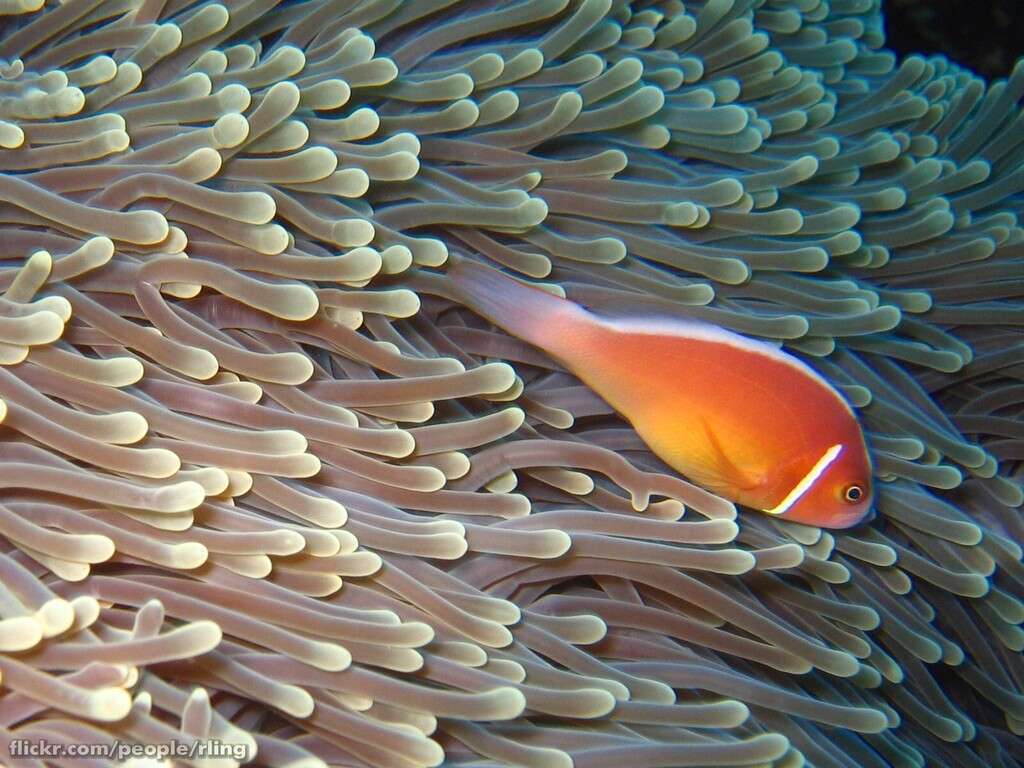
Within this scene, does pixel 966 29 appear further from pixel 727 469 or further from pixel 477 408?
pixel 477 408

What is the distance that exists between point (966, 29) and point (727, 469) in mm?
3842

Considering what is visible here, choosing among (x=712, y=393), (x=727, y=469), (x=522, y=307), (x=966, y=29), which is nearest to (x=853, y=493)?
(x=727, y=469)

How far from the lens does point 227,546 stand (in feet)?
5.05

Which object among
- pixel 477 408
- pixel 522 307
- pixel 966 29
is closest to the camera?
pixel 522 307

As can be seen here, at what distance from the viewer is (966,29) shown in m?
4.56

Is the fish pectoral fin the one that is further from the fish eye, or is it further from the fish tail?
the fish tail

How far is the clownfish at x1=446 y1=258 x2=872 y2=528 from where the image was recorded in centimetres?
188

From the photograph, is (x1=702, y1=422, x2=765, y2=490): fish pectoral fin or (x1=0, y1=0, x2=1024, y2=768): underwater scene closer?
(x1=0, y1=0, x2=1024, y2=768): underwater scene

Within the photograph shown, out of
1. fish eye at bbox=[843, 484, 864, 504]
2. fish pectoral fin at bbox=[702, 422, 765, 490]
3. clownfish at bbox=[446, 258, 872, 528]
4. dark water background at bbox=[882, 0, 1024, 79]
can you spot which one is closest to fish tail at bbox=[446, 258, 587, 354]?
clownfish at bbox=[446, 258, 872, 528]

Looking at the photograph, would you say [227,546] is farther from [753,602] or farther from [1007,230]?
[1007,230]

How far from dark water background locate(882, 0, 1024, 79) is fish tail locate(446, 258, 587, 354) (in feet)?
12.0

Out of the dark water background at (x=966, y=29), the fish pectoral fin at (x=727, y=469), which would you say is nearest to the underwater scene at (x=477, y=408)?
the fish pectoral fin at (x=727, y=469)

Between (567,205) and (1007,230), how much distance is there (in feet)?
4.86

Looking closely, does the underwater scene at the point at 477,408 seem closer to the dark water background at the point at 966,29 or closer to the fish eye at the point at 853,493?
the fish eye at the point at 853,493
